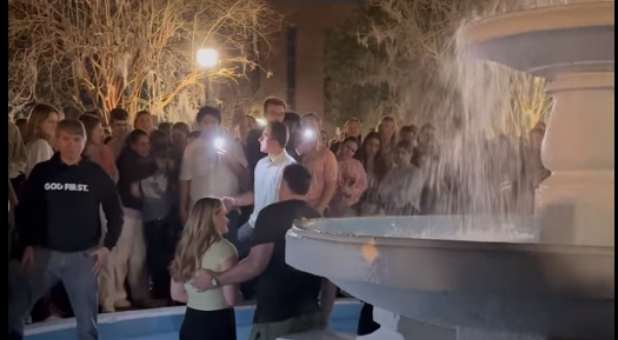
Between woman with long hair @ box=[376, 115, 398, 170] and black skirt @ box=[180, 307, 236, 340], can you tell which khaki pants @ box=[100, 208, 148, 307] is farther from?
woman with long hair @ box=[376, 115, 398, 170]

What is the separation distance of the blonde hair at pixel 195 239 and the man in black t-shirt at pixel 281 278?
2.8 inches

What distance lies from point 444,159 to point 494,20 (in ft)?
9.49

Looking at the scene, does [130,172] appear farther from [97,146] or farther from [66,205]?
[66,205]

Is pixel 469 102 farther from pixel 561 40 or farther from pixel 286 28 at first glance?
pixel 561 40

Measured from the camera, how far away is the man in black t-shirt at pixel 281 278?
299 cm

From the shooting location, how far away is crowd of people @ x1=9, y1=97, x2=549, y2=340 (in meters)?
2.94

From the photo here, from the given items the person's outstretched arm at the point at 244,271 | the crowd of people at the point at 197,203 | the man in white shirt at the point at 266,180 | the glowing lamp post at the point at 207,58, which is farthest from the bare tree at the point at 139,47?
the person's outstretched arm at the point at 244,271

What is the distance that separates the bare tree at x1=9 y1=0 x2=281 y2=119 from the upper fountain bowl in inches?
83.4

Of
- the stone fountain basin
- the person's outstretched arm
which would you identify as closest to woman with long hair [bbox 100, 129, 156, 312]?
the person's outstretched arm

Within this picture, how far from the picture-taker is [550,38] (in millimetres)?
1566

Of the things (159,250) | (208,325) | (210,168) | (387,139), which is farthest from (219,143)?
(387,139)

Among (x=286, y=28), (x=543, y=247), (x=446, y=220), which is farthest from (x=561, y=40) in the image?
(x=286, y=28)

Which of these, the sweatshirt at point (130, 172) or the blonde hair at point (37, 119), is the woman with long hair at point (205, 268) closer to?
the sweatshirt at point (130, 172)

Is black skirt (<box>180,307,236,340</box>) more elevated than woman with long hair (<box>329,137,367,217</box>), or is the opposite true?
woman with long hair (<box>329,137,367,217</box>)
